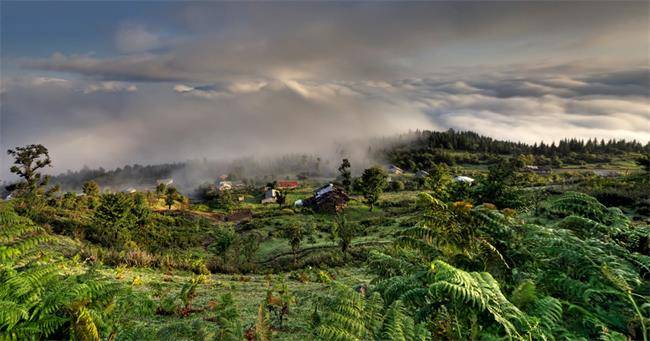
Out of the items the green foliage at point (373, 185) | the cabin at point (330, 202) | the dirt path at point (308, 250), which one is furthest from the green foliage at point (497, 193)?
the cabin at point (330, 202)

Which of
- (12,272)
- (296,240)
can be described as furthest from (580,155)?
(12,272)

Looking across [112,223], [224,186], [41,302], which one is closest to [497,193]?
[41,302]

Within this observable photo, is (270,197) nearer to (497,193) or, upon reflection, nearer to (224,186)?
(224,186)

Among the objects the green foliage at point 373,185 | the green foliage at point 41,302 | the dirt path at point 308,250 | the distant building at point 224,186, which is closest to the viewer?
the green foliage at point 41,302

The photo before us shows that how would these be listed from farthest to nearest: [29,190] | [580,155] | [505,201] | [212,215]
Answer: [580,155] < [212,215] < [29,190] < [505,201]

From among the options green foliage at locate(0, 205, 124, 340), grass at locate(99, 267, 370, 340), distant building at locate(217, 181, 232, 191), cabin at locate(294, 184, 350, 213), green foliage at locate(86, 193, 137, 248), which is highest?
green foliage at locate(0, 205, 124, 340)

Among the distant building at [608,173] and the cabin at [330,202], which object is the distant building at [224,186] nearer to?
the cabin at [330,202]

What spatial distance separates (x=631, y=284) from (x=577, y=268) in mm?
977

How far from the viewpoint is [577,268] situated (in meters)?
6.93

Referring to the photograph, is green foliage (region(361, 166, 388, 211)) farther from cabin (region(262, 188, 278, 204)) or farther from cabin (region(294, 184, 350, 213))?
cabin (region(262, 188, 278, 204))

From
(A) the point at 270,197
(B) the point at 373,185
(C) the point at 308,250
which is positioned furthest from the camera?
(A) the point at 270,197

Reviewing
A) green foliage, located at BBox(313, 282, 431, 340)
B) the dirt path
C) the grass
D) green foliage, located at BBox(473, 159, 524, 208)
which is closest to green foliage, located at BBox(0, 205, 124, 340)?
the grass

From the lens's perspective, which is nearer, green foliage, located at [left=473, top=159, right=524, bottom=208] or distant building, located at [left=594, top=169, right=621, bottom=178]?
green foliage, located at [left=473, top=159, right=524, bottom=208]

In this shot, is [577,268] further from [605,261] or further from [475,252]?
[475,252]
